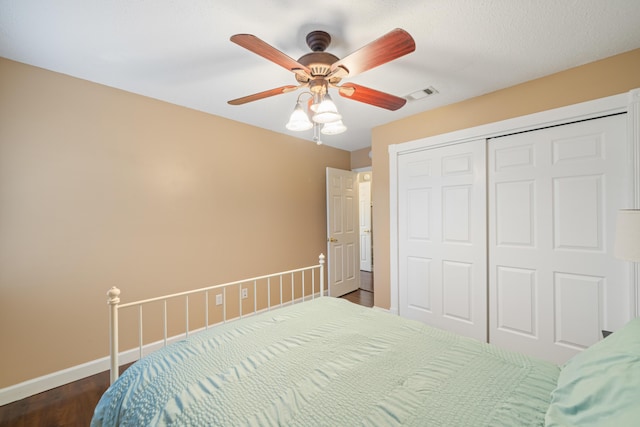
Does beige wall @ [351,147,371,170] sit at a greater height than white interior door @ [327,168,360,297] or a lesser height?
greater

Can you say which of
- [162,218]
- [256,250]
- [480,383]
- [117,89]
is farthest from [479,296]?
[117,89]

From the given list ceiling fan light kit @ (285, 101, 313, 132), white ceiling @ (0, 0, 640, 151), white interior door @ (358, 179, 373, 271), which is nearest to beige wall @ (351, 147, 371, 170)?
white interior door @ (358, 179, 373, 271)

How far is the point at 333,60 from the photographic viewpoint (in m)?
1.49

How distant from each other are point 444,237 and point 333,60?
2043mm

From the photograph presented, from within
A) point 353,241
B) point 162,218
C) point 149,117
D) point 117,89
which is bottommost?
point 353,241

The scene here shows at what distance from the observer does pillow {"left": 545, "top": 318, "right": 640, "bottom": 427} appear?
65 cm

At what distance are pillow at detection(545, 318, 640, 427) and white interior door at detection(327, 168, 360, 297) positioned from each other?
3.01 meters

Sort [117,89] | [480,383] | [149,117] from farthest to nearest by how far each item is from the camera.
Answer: [149,117] → [117,89] → [480,383]

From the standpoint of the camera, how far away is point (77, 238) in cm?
207

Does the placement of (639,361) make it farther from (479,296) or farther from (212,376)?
(479,296)

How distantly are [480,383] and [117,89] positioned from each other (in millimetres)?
3102

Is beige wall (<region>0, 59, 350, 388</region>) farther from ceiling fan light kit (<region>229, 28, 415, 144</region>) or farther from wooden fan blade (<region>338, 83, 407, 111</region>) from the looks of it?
wooden fan blade (<region>338, 83, 407, 111</region>)

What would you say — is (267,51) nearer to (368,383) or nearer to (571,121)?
(368,383)

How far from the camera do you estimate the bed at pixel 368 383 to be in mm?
793
